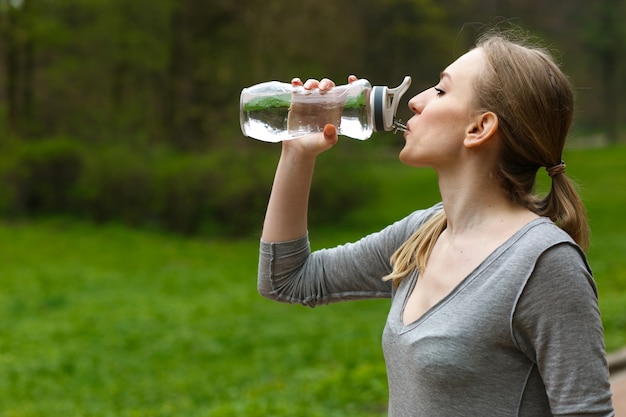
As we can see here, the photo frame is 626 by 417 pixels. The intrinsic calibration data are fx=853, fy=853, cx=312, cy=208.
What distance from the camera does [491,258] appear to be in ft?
5.66

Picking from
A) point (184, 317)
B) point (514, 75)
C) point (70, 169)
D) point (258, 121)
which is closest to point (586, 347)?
point (514, 75)

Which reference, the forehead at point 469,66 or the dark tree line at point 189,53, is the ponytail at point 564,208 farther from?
the dark tree line at point 189,53

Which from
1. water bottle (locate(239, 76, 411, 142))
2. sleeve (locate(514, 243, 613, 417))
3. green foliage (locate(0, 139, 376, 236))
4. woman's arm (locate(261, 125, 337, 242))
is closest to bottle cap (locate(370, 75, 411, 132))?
water bottle (locate(239, 76, 411, 142))

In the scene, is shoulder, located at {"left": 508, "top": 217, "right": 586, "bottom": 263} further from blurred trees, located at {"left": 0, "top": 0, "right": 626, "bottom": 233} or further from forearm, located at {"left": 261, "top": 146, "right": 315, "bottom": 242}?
blurred trees, located at {"left": 0, "top": 0, "right": 626, "bottom": 233}

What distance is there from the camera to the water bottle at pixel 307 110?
6.97 ft

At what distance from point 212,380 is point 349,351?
131cm

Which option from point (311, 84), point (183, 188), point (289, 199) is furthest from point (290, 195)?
point (183, 188)

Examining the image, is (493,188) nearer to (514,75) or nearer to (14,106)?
(514,75)

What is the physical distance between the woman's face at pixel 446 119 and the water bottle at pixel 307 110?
5.7 inches

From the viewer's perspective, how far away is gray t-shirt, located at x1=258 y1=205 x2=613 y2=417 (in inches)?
62.6

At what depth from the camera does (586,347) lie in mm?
1586

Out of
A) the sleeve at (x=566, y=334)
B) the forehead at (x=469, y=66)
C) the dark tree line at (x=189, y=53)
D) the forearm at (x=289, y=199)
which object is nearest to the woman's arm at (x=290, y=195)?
the forearm at (x=289, y=199)

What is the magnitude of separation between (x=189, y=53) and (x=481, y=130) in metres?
19.7

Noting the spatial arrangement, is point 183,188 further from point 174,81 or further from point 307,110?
point 307,110
